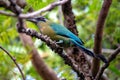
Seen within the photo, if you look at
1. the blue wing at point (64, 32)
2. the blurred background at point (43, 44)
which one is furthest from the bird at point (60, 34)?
the blurred background at point (43, 44)

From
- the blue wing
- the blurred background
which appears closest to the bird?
the blue wing

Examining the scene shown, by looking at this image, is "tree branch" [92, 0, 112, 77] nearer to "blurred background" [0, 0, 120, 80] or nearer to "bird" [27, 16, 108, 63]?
"bird" [27, 16, 108, 63]

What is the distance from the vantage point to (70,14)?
51.0 inches

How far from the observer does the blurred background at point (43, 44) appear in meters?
1.30

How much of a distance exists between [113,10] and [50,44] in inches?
41.9

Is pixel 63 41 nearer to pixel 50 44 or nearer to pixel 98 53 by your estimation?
pixel 98 53

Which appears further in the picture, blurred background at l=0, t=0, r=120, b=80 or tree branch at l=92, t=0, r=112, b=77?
blurred background at l=0, t=0, r=120, b=80

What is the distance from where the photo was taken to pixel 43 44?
8.53 feet

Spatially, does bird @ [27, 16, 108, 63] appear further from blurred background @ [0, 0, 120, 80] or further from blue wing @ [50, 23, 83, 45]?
blurred background @ [0, 0, 120, 80]

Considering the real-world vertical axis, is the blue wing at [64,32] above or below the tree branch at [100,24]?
above

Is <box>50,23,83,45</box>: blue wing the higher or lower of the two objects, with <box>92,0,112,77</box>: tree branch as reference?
higher

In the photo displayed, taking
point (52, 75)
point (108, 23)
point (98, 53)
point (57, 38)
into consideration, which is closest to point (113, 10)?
point (108, 23)

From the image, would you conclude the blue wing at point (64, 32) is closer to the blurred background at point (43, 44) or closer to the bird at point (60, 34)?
the bird at point (60, 34)

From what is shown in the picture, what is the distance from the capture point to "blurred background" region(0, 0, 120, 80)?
1.30 m
